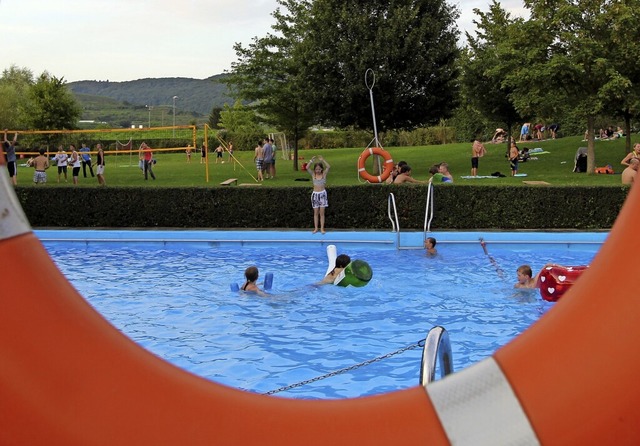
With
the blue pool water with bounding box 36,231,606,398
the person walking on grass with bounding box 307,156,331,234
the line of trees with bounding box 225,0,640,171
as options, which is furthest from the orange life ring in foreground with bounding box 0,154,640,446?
the line of trees with bounding box 225,0,640,171

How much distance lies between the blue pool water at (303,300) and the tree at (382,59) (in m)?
12.0

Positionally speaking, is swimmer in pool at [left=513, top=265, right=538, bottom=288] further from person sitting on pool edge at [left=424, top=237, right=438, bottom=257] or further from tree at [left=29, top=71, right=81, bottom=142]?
tree at [left=29, top=71, right=81, bottom=142]

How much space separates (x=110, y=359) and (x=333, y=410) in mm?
538

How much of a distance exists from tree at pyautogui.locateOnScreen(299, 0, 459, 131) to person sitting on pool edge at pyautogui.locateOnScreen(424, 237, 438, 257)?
12.7m

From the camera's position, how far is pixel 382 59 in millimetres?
24000

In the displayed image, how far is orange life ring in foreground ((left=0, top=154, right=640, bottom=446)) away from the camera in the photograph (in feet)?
5.35

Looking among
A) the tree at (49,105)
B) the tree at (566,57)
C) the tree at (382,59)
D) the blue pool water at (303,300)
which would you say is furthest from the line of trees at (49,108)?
the blue pool water at (303,300)

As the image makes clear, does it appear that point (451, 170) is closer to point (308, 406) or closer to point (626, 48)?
point (626, 48)

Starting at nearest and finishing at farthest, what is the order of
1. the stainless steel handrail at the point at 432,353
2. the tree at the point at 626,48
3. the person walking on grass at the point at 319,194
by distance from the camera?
the stainless steel handrail at the point at 432,353
the person walking on grass at the point at 319,194
the tree at the point at 626,48

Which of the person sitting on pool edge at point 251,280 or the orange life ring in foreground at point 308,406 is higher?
the orange life ring in foreground at point 308,406

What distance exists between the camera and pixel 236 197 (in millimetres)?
14250

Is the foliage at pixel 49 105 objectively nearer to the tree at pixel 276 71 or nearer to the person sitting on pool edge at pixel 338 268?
the tree at pixel 276 71

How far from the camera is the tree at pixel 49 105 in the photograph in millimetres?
40656

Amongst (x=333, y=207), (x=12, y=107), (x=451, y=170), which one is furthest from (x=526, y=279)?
(x=12, y=107)
